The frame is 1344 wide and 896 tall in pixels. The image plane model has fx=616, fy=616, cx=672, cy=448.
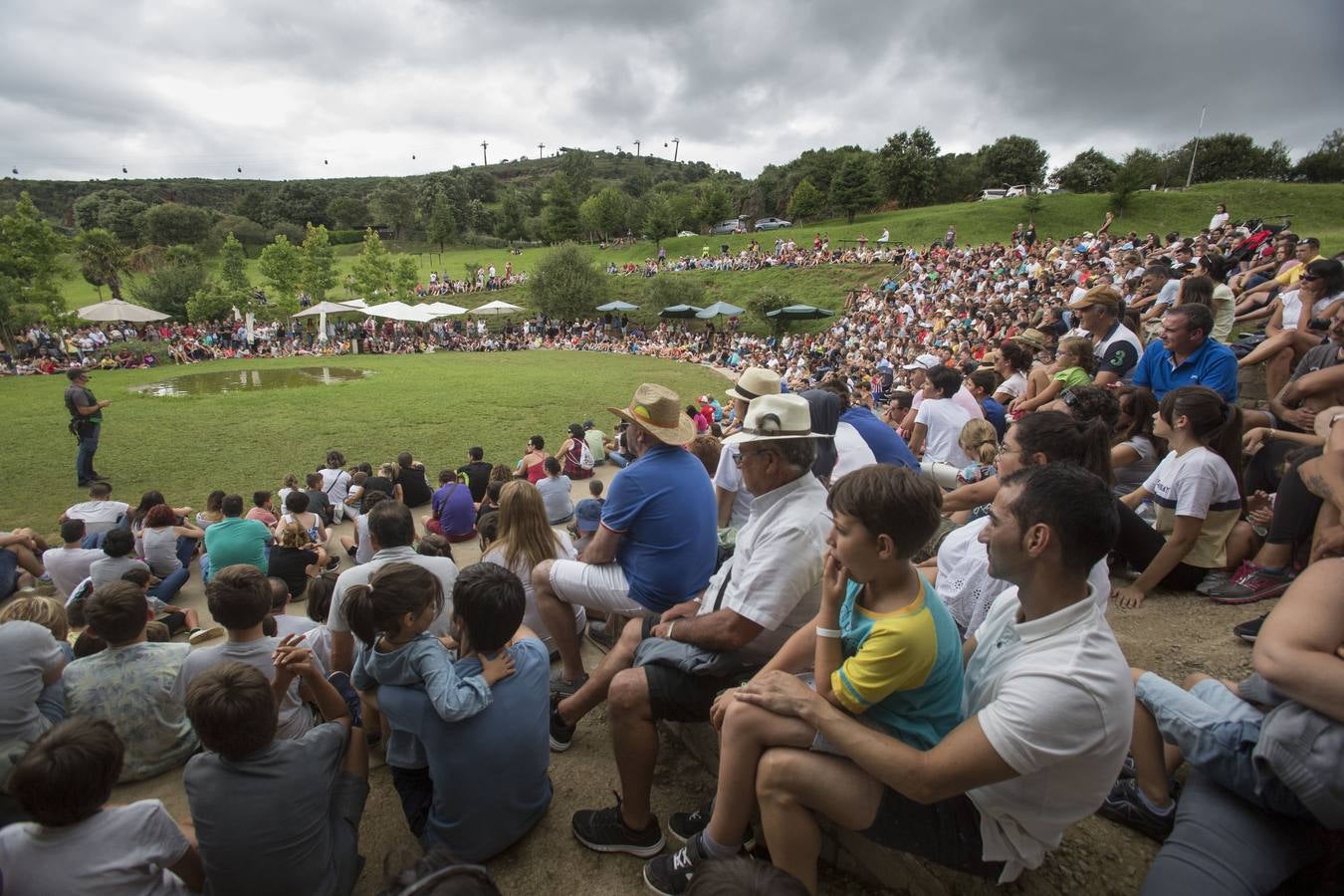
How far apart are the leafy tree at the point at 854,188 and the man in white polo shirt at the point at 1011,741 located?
62.9 m

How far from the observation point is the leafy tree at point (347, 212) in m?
86.1

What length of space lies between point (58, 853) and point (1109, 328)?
28.1 feet

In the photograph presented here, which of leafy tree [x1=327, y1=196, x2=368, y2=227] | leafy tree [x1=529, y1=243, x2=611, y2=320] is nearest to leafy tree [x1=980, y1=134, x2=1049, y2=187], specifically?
leafy tree [x1=529, y1=243, x2=611, y2=320]

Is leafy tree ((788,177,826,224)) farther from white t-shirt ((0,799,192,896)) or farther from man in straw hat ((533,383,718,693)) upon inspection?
white t-shirt ((0,799,192,896))

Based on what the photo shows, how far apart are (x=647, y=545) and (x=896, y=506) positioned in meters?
1.83

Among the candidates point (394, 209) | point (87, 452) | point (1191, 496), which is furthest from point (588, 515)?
point (394, 209)

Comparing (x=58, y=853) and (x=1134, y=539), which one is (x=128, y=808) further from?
(x=1134, y=539)

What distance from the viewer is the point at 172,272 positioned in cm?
4016

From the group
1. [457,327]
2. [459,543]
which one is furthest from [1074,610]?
[457,327]

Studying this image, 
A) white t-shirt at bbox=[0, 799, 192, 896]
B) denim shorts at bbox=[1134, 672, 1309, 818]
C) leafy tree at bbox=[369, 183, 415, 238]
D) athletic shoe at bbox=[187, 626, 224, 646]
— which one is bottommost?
athletic shoe at bbox=[187, 626, 224, 646]

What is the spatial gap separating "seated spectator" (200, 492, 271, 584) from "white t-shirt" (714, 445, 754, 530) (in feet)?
15.0

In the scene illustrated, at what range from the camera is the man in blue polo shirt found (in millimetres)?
5188

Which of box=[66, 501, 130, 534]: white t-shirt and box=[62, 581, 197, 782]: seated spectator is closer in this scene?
box=[62, 581, 197, 782]: seated spectator

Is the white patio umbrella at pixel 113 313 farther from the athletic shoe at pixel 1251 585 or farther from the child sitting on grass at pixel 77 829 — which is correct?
the athletic shoe at pixel 1251 585
